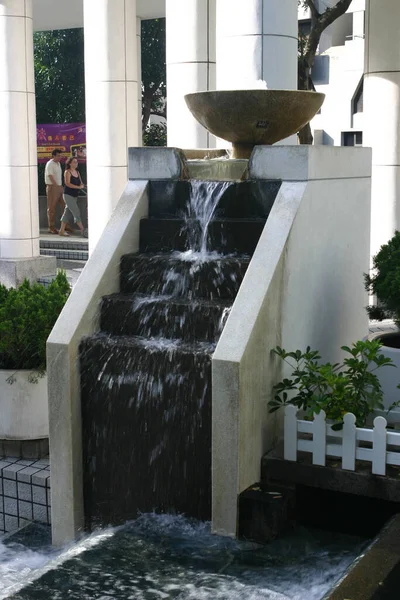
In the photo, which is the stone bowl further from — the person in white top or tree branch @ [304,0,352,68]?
the person in white top

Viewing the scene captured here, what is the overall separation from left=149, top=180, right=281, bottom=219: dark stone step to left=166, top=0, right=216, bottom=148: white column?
428 cm

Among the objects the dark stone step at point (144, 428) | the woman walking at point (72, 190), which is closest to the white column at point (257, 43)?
the dark stone step at point (144, 428)

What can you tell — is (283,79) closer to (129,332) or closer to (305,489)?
(129,332)

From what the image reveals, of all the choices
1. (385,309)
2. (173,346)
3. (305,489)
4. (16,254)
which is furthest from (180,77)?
(305,489)

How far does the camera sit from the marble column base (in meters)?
13.3

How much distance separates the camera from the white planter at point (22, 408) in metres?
6.33

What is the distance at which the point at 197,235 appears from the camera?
6.18 meters

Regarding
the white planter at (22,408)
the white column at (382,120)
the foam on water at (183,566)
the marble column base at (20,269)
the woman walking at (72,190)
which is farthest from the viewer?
the woman walking at (72,190)

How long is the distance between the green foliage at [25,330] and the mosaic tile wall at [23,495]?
2.30ft

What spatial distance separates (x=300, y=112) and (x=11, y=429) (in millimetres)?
3112

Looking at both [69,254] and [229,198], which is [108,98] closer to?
[69,254]

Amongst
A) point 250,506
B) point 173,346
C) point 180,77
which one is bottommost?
point 250,506

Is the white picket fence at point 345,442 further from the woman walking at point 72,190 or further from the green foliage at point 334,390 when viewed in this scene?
the woman walking at point 72,190

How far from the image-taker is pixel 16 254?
13.5 m
